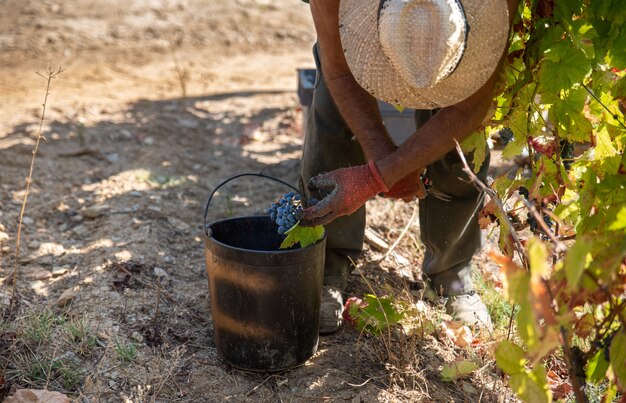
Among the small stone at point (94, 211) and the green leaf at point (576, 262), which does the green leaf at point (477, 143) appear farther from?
the small stone at point (94, 211)

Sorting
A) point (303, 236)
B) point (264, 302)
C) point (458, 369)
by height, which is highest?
point (303, 236)

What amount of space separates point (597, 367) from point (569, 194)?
0.91m

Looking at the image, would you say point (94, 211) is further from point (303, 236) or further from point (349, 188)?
point (349, 188)

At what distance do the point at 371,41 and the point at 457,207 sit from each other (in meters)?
1.16

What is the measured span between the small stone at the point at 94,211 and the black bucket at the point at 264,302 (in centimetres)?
141

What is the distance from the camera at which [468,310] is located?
339cm

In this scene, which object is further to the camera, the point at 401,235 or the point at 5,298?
the point at 401,235

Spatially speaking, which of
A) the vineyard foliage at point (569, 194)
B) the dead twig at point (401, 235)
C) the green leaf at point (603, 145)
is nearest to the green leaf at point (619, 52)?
the vineyard foliage at point (569, 194)

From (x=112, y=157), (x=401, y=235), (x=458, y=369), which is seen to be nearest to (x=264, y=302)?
(x=458, y=369)

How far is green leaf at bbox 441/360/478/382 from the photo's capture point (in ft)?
9.16

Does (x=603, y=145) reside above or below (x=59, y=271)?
above

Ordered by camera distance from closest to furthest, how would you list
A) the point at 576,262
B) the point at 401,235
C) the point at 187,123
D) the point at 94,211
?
the point at 576,262 → the point at 401,235 → the point at 94,211 → the point at 187,123

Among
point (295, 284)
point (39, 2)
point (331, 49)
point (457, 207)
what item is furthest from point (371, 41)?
point (39, 2)

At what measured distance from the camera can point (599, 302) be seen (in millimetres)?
1895
